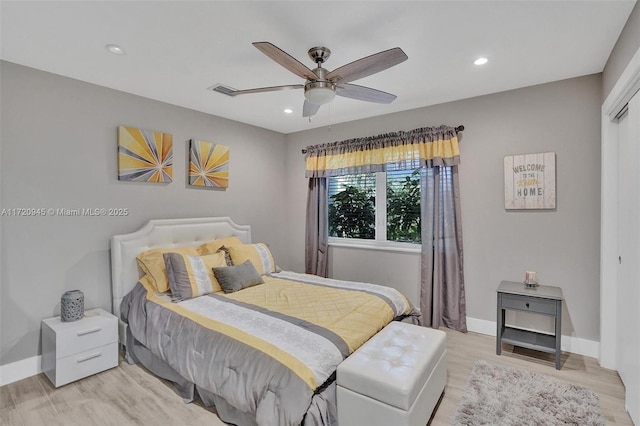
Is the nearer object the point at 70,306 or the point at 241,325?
the point at 241,325

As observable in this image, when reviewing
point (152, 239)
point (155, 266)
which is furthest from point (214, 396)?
point (152, 239)

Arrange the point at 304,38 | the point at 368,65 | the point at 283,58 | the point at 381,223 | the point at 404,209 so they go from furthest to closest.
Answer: the point at 381,223, the point at 404,209, the point at 304,38, the point at 368,65, the point at 283,58

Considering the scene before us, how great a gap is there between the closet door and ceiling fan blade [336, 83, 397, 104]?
5.17 ft

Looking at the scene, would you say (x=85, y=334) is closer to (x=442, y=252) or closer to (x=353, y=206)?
(x=353, y=206)

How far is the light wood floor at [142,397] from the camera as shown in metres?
2.10

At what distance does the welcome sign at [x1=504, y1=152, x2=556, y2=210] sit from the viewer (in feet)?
9.96

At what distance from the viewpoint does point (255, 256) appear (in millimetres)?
3635

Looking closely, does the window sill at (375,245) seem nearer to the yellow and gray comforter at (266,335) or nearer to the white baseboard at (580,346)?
the yellow and gray comforter at (266,335)

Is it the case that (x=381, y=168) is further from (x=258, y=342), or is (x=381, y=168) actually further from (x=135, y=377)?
(x=135, y=377)

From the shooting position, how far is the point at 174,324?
2.45 meters

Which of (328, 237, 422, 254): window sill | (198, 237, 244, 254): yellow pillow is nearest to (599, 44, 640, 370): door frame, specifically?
(328, 237, 422, 254): window sill

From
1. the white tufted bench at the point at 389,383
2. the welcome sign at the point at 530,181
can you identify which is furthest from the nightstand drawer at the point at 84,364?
the welcome sign at the point at 530,181

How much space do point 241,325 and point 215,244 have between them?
5.16 feet

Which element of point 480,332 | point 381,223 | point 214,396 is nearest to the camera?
point 214,396
